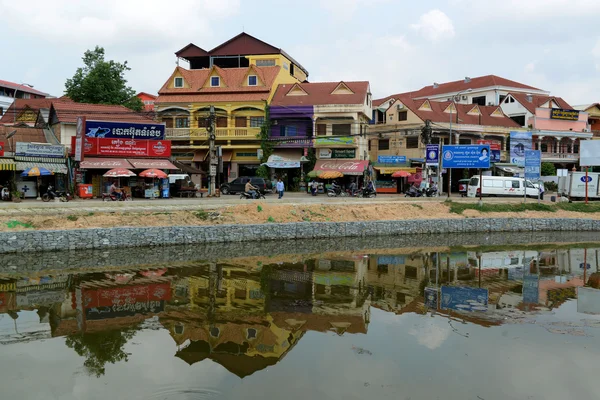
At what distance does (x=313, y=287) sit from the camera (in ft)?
54.0

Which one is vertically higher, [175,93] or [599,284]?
[175,93]

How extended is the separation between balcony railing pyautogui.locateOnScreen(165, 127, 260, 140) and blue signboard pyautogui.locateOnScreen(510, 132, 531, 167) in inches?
999

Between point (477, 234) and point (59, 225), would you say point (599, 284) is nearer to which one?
point (477, 234)

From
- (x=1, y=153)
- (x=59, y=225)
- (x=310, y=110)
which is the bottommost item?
(x=59, y=225)

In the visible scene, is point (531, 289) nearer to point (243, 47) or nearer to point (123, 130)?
point (123, 130)

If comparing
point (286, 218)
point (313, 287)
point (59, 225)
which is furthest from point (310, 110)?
point (313, 287)

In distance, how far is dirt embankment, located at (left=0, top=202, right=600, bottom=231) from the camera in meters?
23.3

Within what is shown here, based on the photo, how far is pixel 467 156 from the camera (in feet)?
113

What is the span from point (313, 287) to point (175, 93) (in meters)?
34.9

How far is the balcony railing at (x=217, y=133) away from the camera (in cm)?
4484

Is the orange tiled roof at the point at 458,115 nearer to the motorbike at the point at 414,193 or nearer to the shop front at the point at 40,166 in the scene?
the motorbike at the point at 414,193

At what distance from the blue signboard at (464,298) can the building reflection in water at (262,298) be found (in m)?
0.03

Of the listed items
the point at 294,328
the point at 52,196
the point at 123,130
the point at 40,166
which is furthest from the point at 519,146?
the point at 294,328

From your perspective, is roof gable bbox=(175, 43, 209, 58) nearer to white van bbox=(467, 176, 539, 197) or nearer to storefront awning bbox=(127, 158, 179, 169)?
storefront awning bbox=(127, 158, 179, 169)
